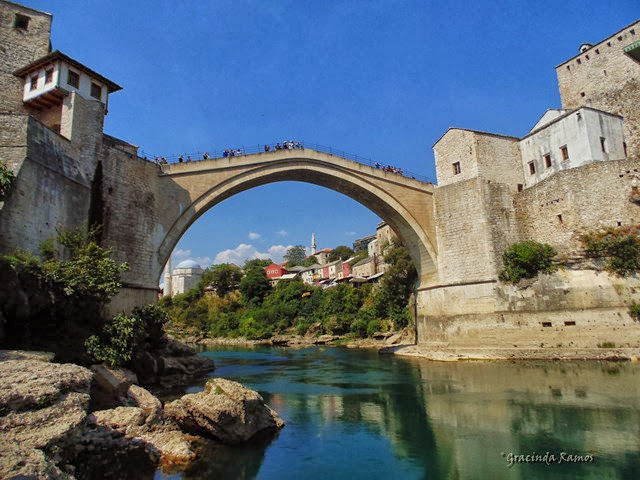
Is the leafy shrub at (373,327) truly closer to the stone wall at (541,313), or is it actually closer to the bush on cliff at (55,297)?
the stone wall at (541,313)

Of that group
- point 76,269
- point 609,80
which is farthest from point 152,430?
point 609,80

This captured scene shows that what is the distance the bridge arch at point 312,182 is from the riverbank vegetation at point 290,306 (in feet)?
19.0

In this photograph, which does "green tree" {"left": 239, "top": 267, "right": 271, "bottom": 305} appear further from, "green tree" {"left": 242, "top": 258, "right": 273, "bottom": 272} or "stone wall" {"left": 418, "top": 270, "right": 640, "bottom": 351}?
"stone wall" {"left": 418, "top": 270, "right": 640, "bottom": 351}

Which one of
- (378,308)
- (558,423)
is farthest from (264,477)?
(378,308)

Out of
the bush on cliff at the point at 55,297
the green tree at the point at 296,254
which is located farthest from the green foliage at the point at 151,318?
the green tree at the point at 296,254

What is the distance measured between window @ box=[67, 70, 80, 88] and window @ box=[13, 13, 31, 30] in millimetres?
3516

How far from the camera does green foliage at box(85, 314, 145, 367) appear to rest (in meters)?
9.62

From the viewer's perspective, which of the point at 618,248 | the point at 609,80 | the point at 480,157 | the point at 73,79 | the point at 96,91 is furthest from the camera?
the point at 609,80

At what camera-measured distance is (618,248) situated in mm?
15000

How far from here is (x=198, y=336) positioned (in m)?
41.8

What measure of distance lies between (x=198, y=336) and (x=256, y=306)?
6.37 metres

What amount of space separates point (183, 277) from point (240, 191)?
46.6 metres

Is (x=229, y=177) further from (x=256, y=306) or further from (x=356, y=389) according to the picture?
(x=256, y=306)

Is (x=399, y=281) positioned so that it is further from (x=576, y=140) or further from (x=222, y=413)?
(x=222, y=413)
